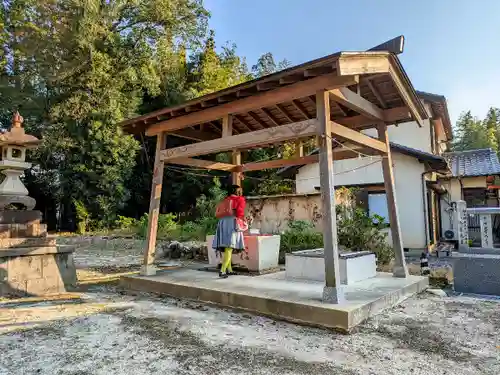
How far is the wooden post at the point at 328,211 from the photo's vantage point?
423 cm

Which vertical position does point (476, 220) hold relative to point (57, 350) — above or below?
above

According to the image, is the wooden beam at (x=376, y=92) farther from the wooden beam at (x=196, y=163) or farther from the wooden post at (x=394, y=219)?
the wooden beam at (x=196, y=163)

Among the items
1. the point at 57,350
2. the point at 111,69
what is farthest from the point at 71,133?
the point at 57,350

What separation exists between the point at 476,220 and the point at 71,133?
15978 millimetres

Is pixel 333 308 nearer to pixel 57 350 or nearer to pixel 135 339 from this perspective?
pixel 135 339

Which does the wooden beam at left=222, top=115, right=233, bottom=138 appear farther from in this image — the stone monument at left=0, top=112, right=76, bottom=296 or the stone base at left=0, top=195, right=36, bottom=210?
the stone base at left=0, top=195, right=36, bottom=210

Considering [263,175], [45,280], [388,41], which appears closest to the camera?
[388,41]

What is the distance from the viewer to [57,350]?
11.2 feet

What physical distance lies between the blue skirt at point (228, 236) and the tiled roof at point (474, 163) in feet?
35.9

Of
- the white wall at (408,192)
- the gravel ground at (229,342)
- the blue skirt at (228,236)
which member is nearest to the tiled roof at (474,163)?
the white wall at (408,192)

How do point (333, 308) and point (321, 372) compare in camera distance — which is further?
point (333, 308)

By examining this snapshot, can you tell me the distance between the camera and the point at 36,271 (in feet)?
19.5

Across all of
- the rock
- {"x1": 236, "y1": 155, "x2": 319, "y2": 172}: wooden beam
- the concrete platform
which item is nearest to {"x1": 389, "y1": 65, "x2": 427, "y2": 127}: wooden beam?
{"x1": 236, "y1": 155, "x2": 319, "y2": 172}: wooden beam

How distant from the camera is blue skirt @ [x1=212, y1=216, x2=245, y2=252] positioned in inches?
235
